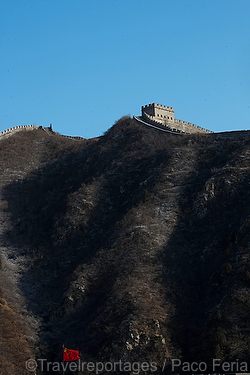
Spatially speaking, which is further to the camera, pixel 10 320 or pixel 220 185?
pixel 220 185

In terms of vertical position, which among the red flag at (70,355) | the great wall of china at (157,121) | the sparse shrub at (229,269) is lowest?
the red flag at (70,355)

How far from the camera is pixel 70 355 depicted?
Result: 43.5 m

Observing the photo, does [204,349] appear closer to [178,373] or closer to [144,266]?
[178,373]

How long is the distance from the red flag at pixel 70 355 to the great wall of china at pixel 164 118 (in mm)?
46864

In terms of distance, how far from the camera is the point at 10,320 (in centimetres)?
4966

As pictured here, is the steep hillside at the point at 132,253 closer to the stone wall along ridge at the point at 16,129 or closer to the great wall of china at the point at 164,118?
the great wall of china at the point at 164,118

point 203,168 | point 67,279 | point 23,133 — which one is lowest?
point 67,279

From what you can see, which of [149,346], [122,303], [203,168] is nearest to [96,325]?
[122,303]

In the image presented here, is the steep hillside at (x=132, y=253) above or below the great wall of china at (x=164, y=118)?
below

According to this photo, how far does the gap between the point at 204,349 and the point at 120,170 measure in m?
34.4

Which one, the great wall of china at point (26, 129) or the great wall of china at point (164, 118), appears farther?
the great wall of china at point (26, 129)

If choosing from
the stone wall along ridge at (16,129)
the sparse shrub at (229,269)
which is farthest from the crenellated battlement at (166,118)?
the sparse shrub at (229,269)

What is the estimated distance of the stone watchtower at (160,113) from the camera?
9388 centimetres

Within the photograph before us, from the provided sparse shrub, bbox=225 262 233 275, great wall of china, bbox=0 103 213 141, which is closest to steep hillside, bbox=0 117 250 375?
sparse shrub, bbox=225 262 233 275
